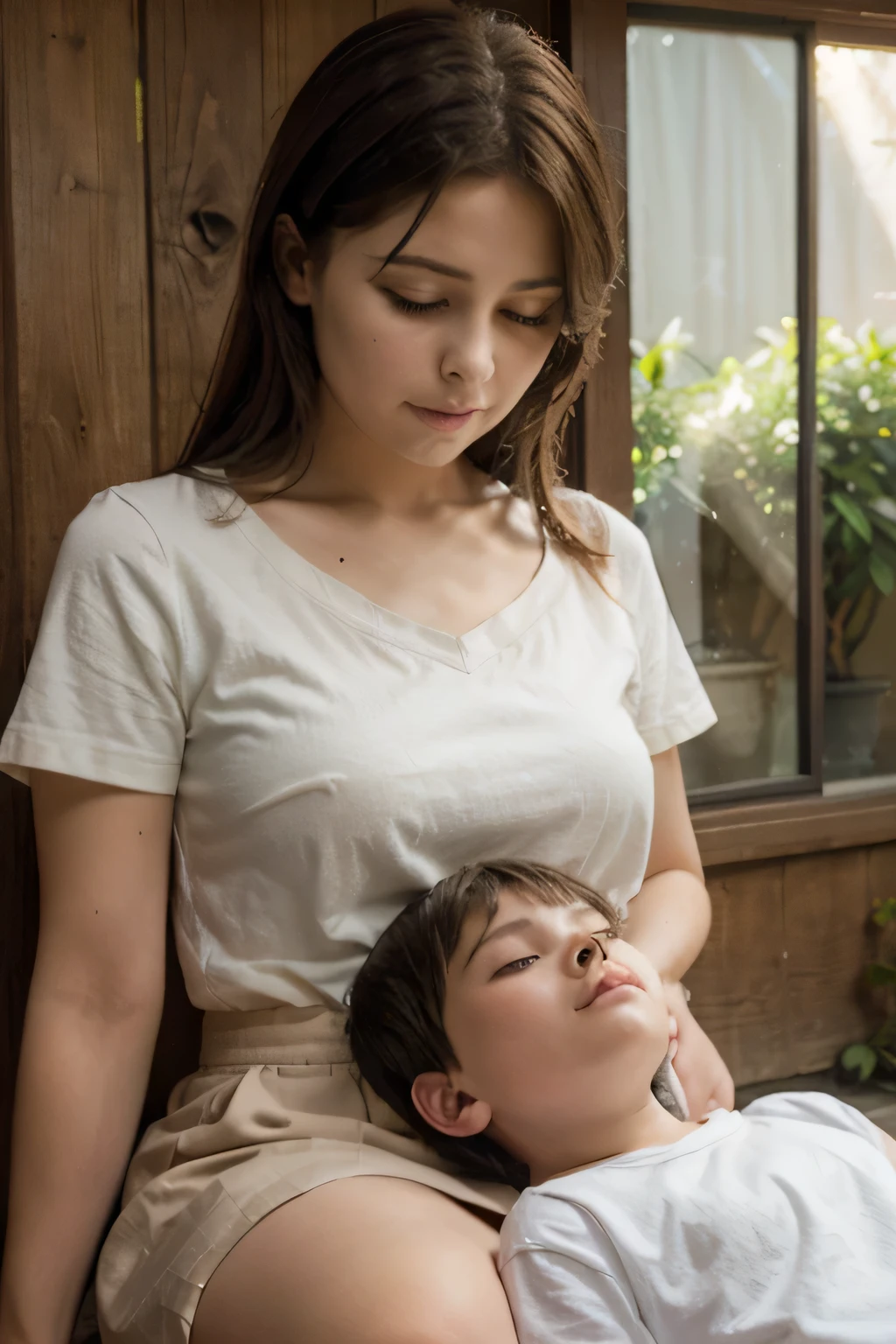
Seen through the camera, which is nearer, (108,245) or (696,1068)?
Answer: (696,1068)

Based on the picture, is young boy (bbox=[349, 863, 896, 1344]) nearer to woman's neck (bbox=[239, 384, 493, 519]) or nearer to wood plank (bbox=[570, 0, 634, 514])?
woman's neck (bbox=[239, 384, 493, 519])

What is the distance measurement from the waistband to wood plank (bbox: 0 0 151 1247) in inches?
17.5

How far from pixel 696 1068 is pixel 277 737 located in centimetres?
67

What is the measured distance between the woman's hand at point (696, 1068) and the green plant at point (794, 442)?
99 cm

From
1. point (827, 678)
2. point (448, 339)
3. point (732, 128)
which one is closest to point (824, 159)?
point (732, 128)

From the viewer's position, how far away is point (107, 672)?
4.19 feet

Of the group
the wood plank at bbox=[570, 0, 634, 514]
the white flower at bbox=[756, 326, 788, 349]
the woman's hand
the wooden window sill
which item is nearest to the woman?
the woman's hand

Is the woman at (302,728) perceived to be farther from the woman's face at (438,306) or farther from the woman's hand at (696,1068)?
the woman's hand at (696,1068)

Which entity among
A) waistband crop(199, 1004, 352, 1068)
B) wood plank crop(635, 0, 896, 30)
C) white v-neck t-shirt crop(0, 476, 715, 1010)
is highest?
wood plank crop(635, 0, 896, 30)

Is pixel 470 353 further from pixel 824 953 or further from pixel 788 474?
Result: pixel 824 953

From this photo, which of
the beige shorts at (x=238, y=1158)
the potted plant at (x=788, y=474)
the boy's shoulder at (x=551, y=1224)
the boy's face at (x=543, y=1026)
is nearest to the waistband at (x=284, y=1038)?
the beige shorts at (x=238, y=1158)

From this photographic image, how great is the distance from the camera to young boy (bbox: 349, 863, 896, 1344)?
41.9 inches

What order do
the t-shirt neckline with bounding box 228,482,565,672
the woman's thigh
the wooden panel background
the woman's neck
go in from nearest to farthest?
the woman's thigh
the t-shirt neckline with bounding box 228,482,565,672
the woman's neck
the wooden panel background

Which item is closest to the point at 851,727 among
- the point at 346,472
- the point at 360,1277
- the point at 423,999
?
the point at 346,472
